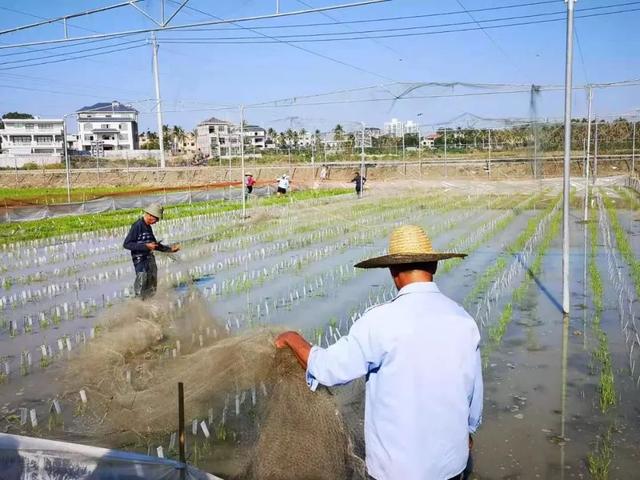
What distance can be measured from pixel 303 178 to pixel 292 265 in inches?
1075

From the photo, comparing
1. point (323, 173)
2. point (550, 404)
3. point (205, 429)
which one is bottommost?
point (550, 404)

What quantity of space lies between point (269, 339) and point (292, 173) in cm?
3396

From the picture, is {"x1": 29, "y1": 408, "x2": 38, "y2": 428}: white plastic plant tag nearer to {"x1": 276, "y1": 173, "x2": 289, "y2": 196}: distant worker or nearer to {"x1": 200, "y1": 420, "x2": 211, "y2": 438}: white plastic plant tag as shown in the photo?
{"x1": 200, "y1": 420, "x2": 211, "y2": 438}: white plastic plant tag

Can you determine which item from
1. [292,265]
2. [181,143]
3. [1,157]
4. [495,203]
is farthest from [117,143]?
[292,265]

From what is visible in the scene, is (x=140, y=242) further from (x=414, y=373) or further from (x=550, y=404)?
(x=414, y=373)

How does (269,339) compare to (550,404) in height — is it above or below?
above

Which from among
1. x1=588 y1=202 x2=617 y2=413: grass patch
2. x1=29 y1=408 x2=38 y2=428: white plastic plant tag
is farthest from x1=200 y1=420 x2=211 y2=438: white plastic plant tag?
x1=588 y1=202 x2=617 y2=413: grass patch

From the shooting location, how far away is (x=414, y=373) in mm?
1856

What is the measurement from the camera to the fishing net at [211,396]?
2729 millimetres

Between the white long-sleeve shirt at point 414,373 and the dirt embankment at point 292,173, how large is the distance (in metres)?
30.0

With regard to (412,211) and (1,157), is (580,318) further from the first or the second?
(1,157)

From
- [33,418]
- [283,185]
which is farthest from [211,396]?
[283,185]

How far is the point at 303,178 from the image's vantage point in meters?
37.2

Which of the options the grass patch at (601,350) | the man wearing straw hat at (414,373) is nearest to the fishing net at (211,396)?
the man wearing straw hat at (414,373)
